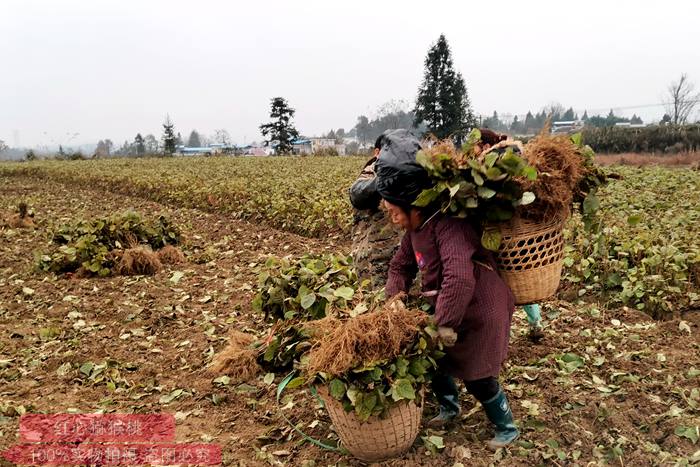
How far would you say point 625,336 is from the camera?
375 cm

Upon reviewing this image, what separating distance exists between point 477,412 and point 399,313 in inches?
39.1

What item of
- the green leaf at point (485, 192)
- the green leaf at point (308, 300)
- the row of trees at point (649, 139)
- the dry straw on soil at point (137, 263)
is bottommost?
the dry straw on soil at point (137, 263)

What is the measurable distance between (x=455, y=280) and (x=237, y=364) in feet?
6.72

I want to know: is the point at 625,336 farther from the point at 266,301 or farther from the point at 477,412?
the point at 266,301

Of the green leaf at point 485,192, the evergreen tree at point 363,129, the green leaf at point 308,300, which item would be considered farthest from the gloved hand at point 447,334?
the evergreen tree at point 363,129

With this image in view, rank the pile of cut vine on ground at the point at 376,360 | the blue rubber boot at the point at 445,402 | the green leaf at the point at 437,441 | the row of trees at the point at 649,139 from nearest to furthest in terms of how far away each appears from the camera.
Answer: the pile of cut vine on ground at the point at 376,360 → the green leaf at the point at 437,441 → the blue rubber boot at the point at 445,402 → the row of trees at the point at 649,139

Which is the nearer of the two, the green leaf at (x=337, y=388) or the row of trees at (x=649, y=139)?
the green leaf at (x=337, y=388)

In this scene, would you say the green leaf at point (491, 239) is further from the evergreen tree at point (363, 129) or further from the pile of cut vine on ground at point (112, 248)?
the evergreen tree at point (363, 129)

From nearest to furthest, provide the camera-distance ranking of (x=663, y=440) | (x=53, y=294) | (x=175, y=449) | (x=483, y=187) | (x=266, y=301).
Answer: (x=483, y=187), (x=663, y=440), (x=175, y=449), (x=266, y=301), (x=53, y=294)

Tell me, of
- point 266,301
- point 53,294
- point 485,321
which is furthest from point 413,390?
point 53,294

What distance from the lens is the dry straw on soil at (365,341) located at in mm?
2197

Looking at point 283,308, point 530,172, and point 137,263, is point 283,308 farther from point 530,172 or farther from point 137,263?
point 137,263

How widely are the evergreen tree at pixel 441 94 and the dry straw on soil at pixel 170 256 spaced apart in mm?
33146

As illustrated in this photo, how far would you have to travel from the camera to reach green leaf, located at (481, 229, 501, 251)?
2195 millimetres
